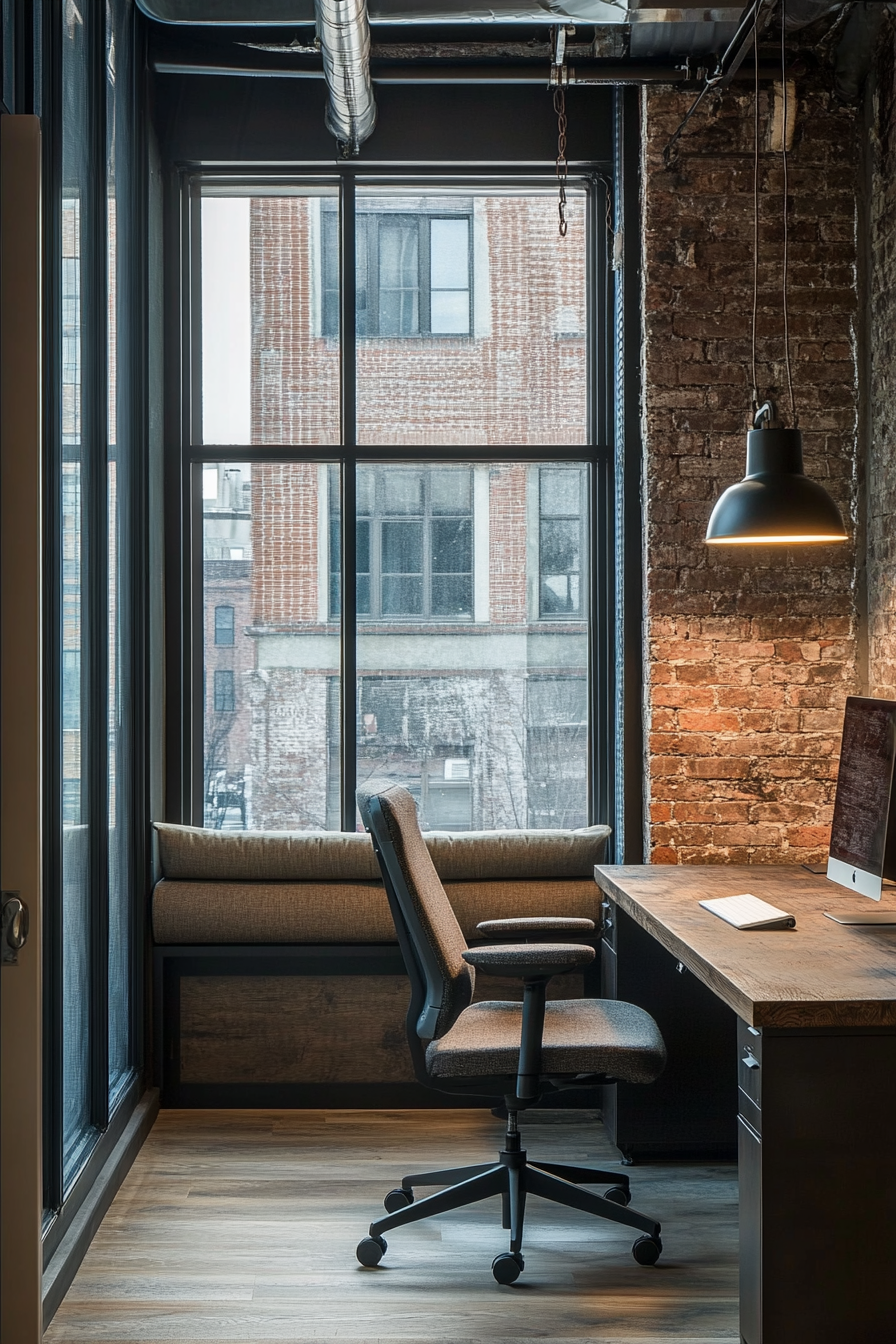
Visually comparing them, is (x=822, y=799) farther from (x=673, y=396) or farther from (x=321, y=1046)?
(x=321, y=1046)

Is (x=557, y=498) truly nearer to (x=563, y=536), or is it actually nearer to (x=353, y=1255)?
(x=563, y=536)

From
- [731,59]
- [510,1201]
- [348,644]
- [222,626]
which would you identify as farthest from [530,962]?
[731,59]

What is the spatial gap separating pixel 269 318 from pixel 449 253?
27.3 inches

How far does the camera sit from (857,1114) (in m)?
1.95

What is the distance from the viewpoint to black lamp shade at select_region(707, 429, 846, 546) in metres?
2.94

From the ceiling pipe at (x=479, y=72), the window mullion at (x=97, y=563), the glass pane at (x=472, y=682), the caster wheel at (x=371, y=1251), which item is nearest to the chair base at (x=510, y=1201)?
the caster wheel at (x=371, y=1251)

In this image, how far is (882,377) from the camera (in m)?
3.57

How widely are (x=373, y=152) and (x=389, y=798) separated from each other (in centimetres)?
248

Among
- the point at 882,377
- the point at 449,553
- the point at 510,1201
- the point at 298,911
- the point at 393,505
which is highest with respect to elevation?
the point at 882,377

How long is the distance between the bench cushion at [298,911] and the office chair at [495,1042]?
0.88 metres

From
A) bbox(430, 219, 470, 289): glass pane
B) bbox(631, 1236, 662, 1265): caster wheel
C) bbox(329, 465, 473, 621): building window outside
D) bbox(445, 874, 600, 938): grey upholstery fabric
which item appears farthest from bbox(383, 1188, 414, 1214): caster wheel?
bbox(430, 219, 470, 289): glass pane

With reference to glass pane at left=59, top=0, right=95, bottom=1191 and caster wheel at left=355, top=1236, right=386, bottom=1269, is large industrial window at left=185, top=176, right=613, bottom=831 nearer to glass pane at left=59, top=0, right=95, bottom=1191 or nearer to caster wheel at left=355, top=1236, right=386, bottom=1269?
glass pane at left=59, top=0, right=95, bottom=1191

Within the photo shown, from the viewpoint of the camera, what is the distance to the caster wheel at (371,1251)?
2654mm

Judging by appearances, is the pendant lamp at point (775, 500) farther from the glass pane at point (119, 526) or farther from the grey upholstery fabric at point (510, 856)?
the glass pane at point (119, 526)
